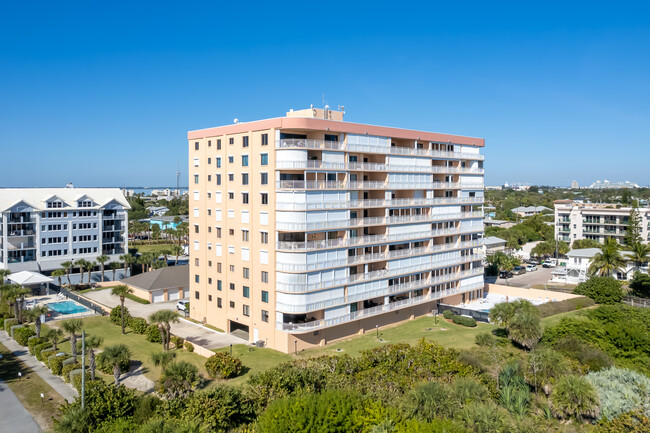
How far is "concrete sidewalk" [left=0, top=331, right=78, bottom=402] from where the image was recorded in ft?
119

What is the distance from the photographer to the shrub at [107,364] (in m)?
36.5

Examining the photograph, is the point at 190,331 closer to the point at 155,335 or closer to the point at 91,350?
the point at 155,335

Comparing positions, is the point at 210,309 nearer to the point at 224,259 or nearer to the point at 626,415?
the point at 224,259

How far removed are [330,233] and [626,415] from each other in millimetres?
27003

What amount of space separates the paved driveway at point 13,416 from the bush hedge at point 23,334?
1136 cm

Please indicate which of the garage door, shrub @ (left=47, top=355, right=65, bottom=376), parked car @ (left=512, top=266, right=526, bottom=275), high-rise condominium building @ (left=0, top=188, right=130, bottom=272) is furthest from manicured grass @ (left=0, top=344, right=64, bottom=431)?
parked car @ (left=512, top=266, right=526, bottom=275)

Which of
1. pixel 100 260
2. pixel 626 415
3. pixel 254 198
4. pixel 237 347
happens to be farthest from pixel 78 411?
pixel 100 260

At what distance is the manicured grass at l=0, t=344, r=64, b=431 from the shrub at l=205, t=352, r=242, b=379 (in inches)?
411

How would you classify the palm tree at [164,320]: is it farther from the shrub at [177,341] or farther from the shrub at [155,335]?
the shrub at [155,335]

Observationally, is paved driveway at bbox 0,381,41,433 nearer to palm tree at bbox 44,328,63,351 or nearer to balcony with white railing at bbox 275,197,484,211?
palm tree at bbox 44,328,63,351

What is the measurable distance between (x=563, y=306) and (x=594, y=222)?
53.6 metres

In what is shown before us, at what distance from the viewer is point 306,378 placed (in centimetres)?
3003

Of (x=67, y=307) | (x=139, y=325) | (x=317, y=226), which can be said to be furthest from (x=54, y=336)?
(x=317, y=226)

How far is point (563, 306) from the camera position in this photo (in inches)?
2285
